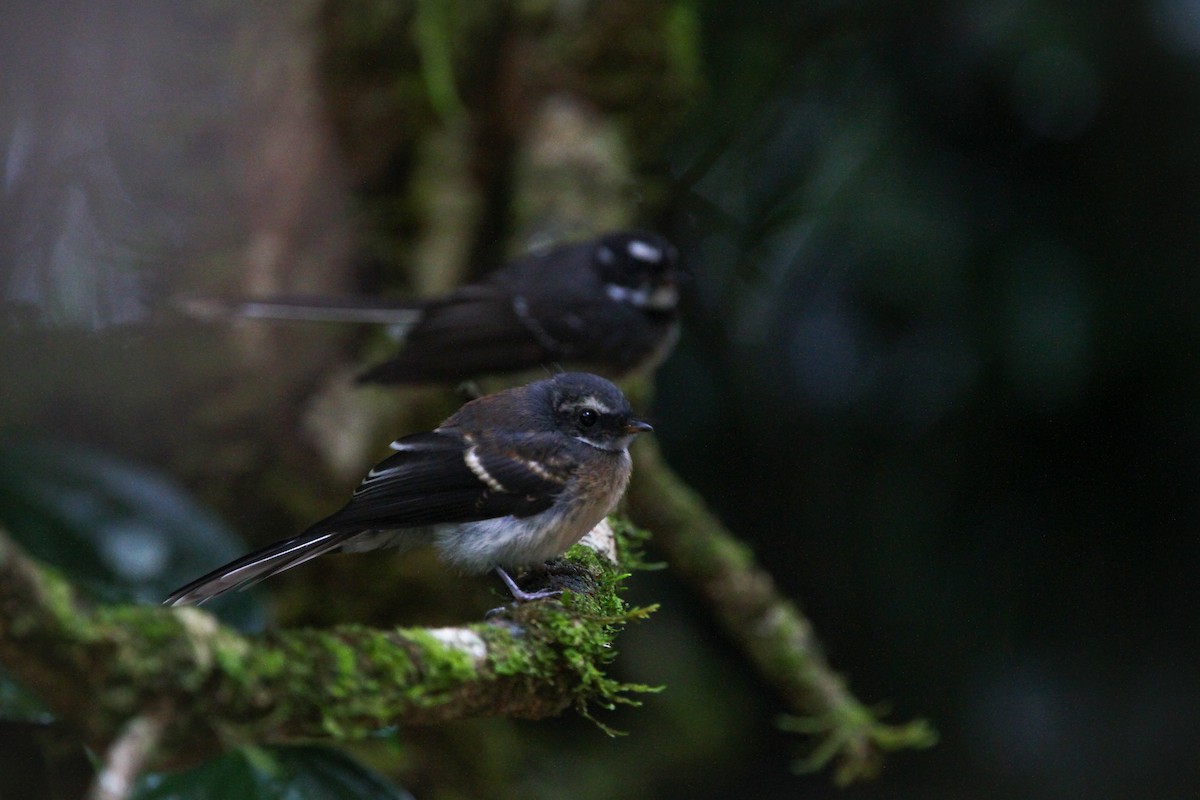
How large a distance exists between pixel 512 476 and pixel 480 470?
0.21ft

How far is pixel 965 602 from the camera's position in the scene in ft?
13.9

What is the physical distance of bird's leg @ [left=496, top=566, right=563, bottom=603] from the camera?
6.71ft

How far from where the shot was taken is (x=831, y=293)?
4.30 m

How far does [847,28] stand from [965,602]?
6.93 ft

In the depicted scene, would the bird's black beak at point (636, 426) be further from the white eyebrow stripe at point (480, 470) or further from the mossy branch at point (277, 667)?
the mossy branch at point (277, 667)

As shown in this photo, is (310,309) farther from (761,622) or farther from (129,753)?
(129,753)

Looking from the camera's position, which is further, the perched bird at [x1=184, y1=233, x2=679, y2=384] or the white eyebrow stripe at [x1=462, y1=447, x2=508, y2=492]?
the perched bird at [x1=184, y1=233, x2=679, y2=384]

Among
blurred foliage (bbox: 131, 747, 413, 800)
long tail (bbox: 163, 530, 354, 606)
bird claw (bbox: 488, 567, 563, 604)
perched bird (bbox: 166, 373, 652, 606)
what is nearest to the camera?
long tail (bbox: 163, 530, 354, 606)

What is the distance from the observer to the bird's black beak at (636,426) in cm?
229

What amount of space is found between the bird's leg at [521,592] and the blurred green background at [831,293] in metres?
1.58

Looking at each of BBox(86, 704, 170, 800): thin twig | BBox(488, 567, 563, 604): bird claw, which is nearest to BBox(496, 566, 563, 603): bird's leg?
BBox(488, 567, 563, 604): bird claw

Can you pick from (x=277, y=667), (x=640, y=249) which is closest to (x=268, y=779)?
(x=277, y=667)

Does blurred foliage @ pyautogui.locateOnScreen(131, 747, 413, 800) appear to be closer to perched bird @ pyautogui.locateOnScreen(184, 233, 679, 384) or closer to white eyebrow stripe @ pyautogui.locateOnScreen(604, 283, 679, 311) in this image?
perched bird @ pyautogui.locateOnScreen(184, 233, 679, 384)

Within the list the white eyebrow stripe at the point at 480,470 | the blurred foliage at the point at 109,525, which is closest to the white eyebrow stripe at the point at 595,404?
the white eyebrow stripe at the point at 480,470
